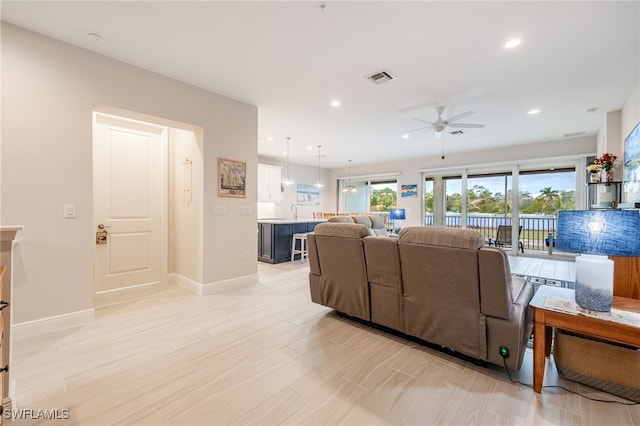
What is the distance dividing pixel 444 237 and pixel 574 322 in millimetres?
851

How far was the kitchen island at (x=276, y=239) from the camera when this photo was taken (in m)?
5.84

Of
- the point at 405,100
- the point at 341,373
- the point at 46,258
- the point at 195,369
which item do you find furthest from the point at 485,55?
the point at 46,258

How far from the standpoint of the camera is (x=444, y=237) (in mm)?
2018

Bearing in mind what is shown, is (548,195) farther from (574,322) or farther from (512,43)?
(574,322)

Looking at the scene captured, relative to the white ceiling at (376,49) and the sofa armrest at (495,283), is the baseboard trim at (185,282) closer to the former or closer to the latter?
the white ceiling at (376,49)

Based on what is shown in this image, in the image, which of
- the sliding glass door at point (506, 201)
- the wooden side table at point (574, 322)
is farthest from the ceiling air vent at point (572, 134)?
the wooden side table at point (574, 322)

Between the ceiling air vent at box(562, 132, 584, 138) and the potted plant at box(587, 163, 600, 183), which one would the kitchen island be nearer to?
the potted plant at box(587, 163, 600, 183)

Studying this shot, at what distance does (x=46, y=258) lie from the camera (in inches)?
100

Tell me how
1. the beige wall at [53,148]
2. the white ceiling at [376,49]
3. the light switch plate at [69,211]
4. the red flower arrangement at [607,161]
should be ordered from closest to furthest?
the white ceiling at [376,49] → the beige wall at [53,148] → the light switch plate at [69,211] → the red flower arrangement at [607,161]

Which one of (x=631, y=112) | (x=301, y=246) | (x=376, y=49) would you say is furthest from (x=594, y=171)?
(x=301, y=246)

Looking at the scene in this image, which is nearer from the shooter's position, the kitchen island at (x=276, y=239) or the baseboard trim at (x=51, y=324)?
the baseboard trim at (x=51, y=324)

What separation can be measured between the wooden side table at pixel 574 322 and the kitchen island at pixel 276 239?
462 cm

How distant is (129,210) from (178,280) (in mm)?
1219

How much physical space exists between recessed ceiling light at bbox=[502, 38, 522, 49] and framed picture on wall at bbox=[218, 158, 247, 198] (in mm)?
3371
